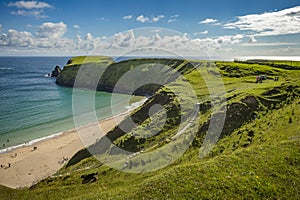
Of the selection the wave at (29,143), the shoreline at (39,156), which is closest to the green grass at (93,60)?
the wave at (29,143)

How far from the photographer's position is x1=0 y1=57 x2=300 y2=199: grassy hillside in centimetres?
1405

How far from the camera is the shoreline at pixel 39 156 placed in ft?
109

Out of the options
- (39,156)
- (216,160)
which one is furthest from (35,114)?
(216,160)

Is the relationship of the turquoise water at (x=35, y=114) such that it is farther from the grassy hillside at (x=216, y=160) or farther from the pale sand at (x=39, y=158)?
the grassy hillside at (x=216, y=160)

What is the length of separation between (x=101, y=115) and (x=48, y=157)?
81.1 feet

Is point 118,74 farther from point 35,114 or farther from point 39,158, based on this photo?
point 39,158

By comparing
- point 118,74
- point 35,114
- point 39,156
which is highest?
point 118,74

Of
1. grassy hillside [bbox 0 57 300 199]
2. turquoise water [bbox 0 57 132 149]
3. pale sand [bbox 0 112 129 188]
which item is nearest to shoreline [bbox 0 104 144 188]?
pale sand [bbox 0 112 129 188]

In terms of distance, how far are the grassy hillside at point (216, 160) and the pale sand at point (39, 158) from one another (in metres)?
6.39

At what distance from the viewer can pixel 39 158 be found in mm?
39094

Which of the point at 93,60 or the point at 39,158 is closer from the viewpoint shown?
the point at 39,158

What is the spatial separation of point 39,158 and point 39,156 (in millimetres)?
627

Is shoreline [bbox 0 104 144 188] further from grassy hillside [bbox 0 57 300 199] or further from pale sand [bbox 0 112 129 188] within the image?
grassy hillside [bbox 0 57 300 199]

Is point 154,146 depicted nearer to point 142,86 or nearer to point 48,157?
point 48,157
